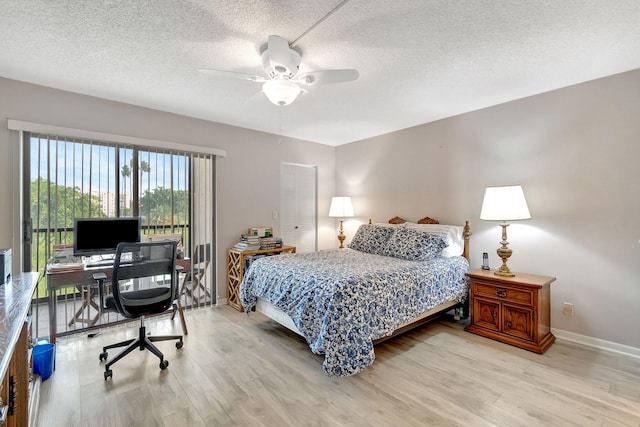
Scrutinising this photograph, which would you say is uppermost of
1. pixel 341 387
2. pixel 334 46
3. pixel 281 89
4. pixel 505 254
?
pixel 334 46

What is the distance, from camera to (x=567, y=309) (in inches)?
109

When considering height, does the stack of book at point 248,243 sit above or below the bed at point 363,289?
above

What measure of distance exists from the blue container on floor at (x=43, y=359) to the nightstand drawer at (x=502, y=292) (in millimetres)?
3639

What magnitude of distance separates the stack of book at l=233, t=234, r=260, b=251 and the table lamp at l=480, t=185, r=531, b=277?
2.67 metres

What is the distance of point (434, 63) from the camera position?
2.32m

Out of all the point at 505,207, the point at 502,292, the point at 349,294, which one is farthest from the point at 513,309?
the point at 349,294

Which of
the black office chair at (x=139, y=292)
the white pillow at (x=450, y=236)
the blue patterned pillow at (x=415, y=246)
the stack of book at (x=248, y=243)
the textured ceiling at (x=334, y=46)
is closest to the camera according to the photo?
the textured ceiling at (x=334, y=46)

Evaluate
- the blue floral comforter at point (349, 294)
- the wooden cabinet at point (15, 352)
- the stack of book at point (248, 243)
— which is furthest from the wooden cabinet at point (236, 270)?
the wooden cabinet at point (15, 352)

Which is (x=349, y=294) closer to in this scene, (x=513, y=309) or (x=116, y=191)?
(x=513, y=309)

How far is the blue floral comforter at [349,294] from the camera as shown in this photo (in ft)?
6.92

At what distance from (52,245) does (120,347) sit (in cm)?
119

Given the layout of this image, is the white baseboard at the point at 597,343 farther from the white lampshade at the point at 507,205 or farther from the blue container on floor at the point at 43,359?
the blue container on floor at the point at 43,359

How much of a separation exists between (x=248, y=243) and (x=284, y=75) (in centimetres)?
231

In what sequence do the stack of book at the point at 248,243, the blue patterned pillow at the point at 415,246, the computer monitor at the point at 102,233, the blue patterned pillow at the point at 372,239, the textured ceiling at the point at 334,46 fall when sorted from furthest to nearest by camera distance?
the stack of book at the point at 248,243
the blue patterned pillow at the point at 372,239
the blue patterned pillow at the point at 415,246
the computer monitor at the point at 102,233
the textured ceiling at the point at 334,46
